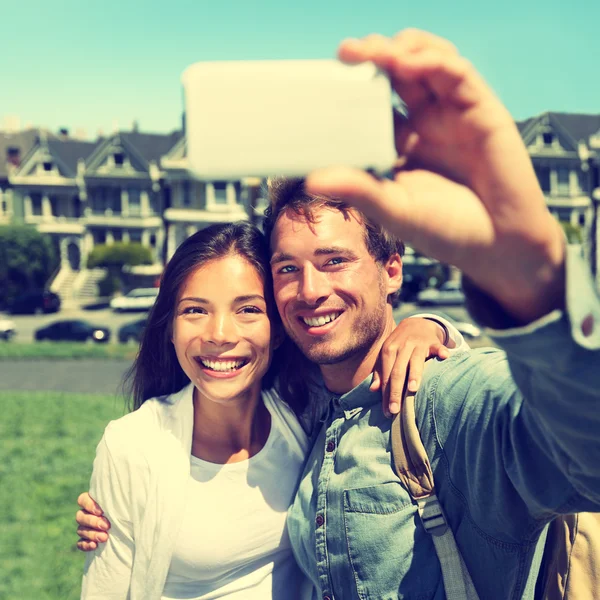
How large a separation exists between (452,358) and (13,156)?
5466 cm

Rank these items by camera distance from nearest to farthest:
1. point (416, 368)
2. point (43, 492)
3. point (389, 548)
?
1. point (389, 548)
2. point (416, 368)
3. point (43, 492)

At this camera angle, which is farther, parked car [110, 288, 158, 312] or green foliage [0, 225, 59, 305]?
green foliage [0, 225, 59, 305]

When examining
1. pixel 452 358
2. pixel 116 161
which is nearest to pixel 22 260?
pixel 116 161

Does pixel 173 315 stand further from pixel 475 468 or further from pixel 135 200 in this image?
pixel 135 200

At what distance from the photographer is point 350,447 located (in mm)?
2799

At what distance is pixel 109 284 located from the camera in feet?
144

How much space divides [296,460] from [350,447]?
57cm

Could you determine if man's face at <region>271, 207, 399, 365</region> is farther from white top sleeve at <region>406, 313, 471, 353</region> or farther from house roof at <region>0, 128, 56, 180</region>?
house roof at <region>0, 128, 56, 180</region>

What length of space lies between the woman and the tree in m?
41.9

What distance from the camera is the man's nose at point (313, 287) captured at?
2.88m

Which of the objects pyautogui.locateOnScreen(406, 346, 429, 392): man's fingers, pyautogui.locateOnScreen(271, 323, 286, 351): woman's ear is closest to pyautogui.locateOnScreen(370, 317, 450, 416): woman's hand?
pyautogui.locateOnScreen(406, 346, 429, 392): man's fingers

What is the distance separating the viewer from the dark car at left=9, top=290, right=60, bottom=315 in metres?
38.5

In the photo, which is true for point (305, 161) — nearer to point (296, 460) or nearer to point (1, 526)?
point (296, 460)

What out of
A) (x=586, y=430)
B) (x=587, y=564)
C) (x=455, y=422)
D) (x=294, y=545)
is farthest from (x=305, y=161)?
(x=294, y=545)
